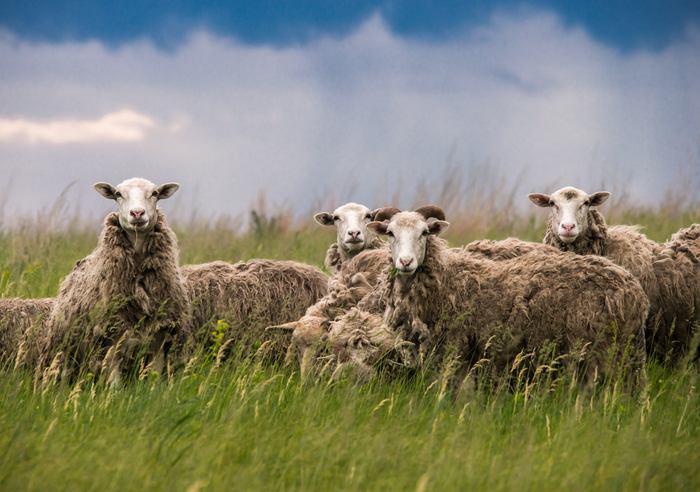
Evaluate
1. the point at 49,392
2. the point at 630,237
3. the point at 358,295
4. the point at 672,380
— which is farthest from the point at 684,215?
the point at 49,392

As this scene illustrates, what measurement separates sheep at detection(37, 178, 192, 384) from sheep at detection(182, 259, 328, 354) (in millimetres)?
615

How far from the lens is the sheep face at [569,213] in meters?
6.65

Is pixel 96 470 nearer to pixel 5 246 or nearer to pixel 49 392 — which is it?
pixel 49 392

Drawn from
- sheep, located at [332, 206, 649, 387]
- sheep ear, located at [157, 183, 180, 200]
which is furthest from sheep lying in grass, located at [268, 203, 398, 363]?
sheep ear, located at [157, 183, 180, 200]

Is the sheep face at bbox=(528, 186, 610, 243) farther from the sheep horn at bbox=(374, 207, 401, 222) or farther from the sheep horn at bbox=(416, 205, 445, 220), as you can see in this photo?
the sheep horn at bbox=(374, 207, 401, 222)

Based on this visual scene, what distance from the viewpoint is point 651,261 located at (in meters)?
6.92

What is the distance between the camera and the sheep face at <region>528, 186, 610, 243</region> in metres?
6.65

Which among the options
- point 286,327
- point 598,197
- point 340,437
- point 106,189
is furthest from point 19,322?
point 598,197

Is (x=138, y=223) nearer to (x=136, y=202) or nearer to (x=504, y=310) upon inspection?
(x=136, y=202)

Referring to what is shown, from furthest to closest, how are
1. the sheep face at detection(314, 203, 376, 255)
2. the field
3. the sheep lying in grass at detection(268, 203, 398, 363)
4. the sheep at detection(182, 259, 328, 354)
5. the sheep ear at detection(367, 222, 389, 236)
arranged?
the sheep face at detection(314, 203, 376, 255), the sheep at detection(182, 259, 328, 354), the sheep lying in grass at detection(268, 203, 398, 363), the sheep ear at detection(367, 222, 389, 236), the field

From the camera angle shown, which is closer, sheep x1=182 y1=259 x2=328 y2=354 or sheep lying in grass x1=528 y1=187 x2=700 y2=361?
sheep x1=182 y1=259 x2=328 y2=354

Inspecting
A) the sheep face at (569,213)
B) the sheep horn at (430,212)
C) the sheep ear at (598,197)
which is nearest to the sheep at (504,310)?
the sheep horn at (430,212)

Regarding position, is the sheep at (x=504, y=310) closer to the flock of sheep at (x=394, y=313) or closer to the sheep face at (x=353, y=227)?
the flock of sheep at (x=394, y=313)

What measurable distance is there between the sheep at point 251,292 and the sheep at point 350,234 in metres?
0.67
